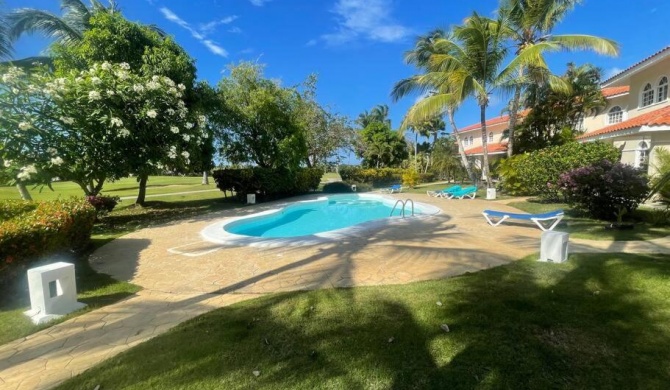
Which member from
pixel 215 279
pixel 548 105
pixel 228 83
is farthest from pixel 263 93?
pixel 548 105

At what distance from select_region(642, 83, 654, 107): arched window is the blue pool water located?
496 inches

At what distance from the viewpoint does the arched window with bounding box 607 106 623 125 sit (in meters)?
Result: 22.4

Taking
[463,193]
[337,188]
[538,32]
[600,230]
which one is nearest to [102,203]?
[337,188]

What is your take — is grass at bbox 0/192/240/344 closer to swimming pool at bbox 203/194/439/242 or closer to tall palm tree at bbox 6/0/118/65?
swimming pool at bbox 203/194/439/242

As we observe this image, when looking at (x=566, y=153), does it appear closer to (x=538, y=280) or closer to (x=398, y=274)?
(x=538, y=280)

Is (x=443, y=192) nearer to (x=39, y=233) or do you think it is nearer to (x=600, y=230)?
(x=600, y=230)

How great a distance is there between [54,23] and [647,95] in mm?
28547

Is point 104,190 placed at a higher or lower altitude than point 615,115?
lower

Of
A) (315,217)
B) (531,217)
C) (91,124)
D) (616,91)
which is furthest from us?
(616,91)

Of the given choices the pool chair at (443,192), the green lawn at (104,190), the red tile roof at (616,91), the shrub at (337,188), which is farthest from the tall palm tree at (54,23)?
the red tile roof at (616,91)

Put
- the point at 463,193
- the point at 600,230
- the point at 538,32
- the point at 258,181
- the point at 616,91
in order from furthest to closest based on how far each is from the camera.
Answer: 1. the point at 616,91
2. the point at 538,32
3. the point at 463,193
4. the point at 258,181
5. the point at 600,230

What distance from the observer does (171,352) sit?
11.4 feet

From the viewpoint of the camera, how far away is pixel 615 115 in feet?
74.8

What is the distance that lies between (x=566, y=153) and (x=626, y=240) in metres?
7.95
